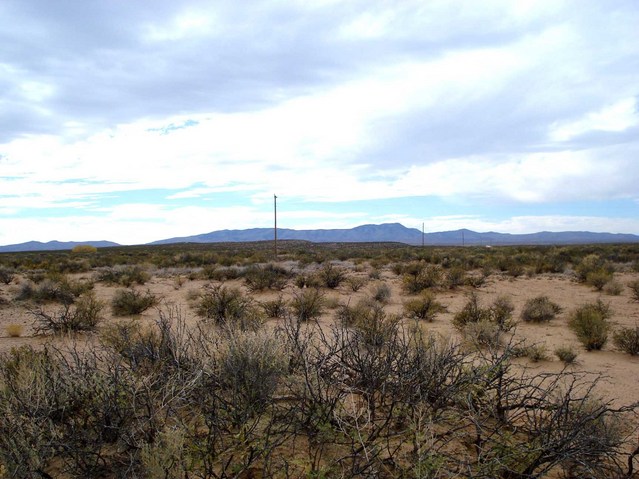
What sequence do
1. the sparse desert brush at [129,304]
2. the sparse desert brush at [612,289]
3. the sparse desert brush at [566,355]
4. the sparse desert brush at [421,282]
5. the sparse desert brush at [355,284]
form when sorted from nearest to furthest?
the sparse desert brush at [566,355]
the sparse desert brush at [129,304]
the sparse desert brush at [612,289]
the sparse desert brush at [421,282]
the sparse desert brush at [355,284]

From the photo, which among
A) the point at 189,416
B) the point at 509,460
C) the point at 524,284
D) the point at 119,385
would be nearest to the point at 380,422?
the point at 509,460

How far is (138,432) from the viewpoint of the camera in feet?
11.1

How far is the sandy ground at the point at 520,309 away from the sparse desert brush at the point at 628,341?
0.12 metres

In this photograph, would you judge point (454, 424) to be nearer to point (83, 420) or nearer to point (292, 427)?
point (292, 427)

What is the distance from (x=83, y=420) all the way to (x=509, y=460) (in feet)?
11.3

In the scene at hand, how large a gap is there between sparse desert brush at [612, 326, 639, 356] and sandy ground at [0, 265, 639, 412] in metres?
0.12

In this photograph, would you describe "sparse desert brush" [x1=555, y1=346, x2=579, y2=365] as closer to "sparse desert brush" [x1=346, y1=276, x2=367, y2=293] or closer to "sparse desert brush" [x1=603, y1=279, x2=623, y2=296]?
"sparse desert brush" [x1=603, y1=279, x2=623, y2=296]

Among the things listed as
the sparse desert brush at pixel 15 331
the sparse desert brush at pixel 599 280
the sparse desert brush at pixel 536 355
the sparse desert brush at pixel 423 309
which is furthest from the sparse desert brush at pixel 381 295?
the sparse desert brush at pixel 15 331

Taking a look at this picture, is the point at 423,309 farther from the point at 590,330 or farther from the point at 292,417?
the point at 292,417

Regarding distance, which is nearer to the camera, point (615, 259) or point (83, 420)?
point (83, 420)

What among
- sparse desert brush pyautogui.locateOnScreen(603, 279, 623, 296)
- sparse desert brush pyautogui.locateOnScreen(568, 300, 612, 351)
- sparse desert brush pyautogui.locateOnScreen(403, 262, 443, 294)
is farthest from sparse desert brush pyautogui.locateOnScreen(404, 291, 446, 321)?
sparse desert brush pyautogui.locateOnScreen(603, 279, 623, 296)

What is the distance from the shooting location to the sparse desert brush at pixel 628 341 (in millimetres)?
7863

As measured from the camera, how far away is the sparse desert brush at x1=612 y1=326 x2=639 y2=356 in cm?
786

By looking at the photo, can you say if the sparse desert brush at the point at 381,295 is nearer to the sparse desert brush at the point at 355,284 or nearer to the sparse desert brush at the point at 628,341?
the sparse desert brush at the point at 355,284
